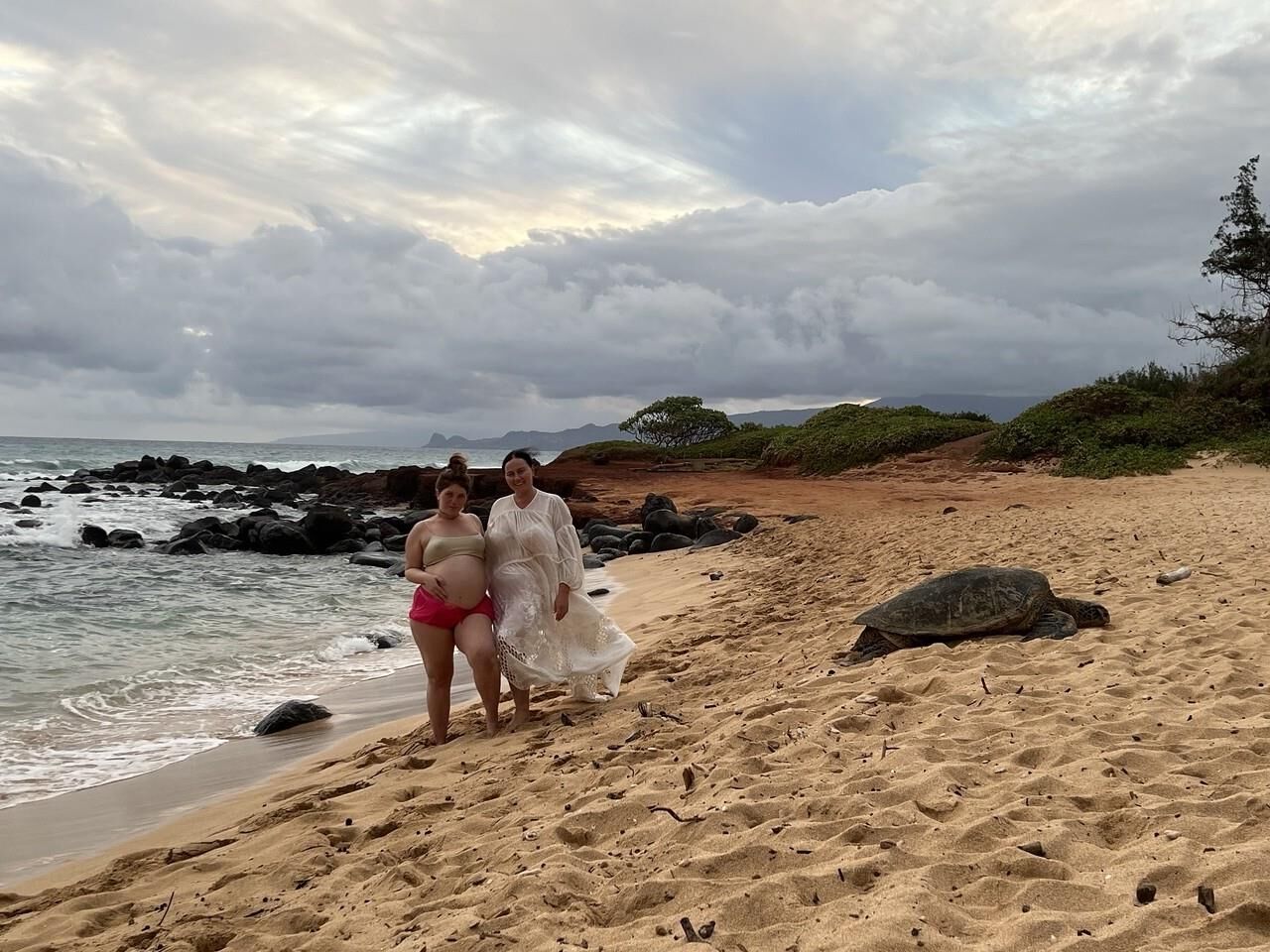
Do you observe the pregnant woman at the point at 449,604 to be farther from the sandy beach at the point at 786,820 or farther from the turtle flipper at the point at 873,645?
the turtle flipper at the point at 873,645

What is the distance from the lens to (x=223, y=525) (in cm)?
2175

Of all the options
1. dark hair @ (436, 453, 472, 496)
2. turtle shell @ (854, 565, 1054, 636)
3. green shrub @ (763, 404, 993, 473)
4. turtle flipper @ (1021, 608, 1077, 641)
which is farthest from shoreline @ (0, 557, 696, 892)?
green shrub @ (763, 404, 993, 473)

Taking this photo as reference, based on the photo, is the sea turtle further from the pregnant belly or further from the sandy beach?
the pregnant belly

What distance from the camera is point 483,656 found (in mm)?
5539

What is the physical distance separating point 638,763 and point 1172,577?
18.0 feet

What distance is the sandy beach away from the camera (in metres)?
2.83

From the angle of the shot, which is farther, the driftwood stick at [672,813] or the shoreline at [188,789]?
the shoreline at [188,789]

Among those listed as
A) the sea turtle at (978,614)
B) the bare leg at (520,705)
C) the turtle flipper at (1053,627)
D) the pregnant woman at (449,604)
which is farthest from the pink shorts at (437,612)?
the turtle flipper at (1053,627)

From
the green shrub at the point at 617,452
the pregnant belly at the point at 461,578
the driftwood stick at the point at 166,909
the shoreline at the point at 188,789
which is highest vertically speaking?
the green shrub at the point at 617,452

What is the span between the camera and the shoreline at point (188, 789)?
15.5 ft

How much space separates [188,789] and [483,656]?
2130 millimetres

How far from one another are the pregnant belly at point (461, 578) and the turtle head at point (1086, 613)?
4.21m

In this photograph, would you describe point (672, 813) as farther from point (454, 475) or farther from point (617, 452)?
point (617, 452)

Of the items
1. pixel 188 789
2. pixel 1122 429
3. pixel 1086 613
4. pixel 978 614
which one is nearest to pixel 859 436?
pixel 1122 429
